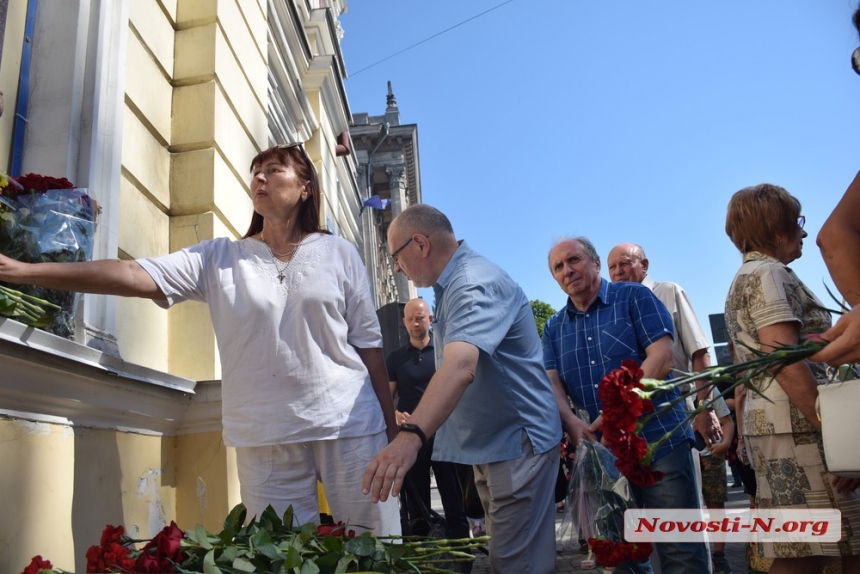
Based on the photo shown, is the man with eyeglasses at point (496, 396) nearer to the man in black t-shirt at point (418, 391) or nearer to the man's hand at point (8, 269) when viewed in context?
the man's hand at point (8, 269)

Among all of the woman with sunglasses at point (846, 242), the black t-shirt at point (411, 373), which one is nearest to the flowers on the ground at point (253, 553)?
the woman with sunglasses at point (846, 242)

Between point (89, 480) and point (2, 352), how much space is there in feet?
2.86

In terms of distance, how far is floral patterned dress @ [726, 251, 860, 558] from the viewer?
7.51 ft

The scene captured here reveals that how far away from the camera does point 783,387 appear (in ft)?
7.69

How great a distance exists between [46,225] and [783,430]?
8.51 feet

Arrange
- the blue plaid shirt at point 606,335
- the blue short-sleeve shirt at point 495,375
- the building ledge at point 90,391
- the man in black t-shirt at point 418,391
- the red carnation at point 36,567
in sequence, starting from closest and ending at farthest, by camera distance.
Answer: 1. the red carnation at point 36,567
2. the building ledge at point 90,391
3. the blue short-sleeve shirt at point 495,375
4. the blue plaid shirt at point 606,335
5. the man in black t-shirt at point 418,391

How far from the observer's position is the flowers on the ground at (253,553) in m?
1.17

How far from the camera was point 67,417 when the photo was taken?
2434 mm

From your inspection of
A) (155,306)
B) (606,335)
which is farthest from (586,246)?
(155,306)

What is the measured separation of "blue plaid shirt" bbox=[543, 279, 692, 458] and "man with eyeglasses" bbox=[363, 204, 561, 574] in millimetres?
771

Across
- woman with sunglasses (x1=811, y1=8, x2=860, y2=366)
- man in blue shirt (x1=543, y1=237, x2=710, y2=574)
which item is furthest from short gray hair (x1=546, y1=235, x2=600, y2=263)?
woman with sunglasses (x1=811, y1=8, x2=860, y2=366)

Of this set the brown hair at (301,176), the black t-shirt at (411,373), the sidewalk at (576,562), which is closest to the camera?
the brown hair at (301,176)

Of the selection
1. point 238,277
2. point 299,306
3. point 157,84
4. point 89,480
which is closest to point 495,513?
point 299,306

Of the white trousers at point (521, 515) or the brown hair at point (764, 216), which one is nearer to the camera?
the white trousers at point (521, 515)
